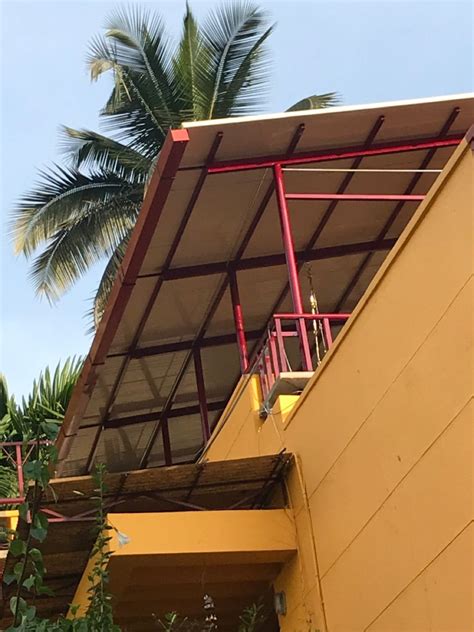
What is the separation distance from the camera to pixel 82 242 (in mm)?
20672

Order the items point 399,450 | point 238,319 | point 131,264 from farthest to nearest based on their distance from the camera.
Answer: point 238,319
point 131,264
point 399,450

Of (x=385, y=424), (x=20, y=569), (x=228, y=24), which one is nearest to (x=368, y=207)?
(x=385, y=424)

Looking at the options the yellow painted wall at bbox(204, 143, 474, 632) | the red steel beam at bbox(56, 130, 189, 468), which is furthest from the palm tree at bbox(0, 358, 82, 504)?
the yellow painted wall at bbox(204, 143, 474, 632)

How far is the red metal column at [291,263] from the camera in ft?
29.7

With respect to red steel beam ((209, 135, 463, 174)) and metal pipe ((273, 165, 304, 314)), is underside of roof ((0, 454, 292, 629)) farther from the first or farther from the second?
red steel beam ((209, 135, 463, 174))

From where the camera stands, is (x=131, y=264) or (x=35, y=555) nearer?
(x=35, y=555)

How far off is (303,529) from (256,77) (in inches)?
564

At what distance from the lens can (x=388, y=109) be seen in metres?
10.3

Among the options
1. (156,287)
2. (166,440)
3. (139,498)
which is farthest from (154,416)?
(139,498)

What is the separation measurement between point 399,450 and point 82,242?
14.9 metres

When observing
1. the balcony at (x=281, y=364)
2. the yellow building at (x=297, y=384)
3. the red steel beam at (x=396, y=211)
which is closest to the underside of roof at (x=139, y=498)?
the yellow building at (x=297, y=384)

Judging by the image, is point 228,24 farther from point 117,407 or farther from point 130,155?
point 117,407

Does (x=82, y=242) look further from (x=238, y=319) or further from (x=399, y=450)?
(x=399, y=450)

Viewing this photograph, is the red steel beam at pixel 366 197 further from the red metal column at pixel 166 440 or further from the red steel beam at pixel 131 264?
the red metal column at pixel 166 440
